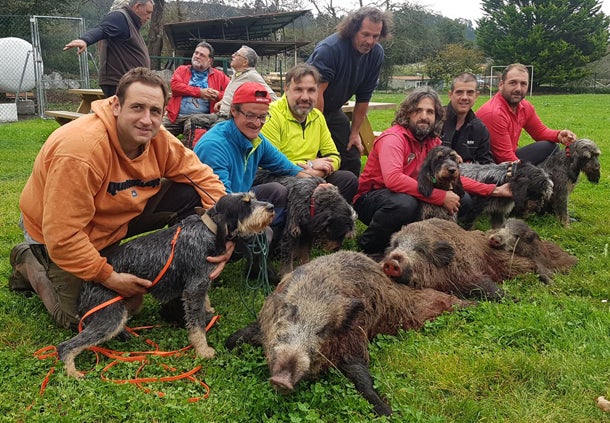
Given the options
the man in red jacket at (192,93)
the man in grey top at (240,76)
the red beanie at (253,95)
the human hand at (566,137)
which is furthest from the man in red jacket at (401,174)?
the man in red jacket at (192,93)

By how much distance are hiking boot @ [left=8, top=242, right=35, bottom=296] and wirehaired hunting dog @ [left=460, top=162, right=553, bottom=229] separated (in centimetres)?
456

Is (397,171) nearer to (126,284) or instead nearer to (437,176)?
(437,176)

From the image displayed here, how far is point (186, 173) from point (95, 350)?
4.71 feet

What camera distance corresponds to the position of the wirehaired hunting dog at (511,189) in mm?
5969

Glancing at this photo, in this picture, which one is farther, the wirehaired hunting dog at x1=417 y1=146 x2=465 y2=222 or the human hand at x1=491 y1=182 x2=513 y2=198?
the human hand at x1=491 y1=182 x2=513 y2=198

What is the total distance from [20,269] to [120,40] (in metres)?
4.04

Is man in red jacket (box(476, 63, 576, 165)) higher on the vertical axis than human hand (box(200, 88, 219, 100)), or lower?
lower

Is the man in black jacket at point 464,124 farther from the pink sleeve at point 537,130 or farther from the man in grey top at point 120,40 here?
the man in grey top at point 120,40

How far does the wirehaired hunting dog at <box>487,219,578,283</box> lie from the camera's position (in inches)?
190

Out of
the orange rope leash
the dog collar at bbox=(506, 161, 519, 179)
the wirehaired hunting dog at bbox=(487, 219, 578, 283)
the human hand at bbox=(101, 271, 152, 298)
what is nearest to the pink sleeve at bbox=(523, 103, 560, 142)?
the dog collar at bbox=(506, 161, 519, 179)

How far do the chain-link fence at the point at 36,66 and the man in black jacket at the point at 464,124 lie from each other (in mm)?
12542

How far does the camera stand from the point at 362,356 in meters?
3.24

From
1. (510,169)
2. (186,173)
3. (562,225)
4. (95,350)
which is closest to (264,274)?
(186,173)

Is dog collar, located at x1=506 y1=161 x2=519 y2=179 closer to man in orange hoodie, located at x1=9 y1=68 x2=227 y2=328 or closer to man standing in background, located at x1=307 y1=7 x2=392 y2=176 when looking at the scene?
man standing in background, located at x1=307 y1=7 x2=392 y2=176
